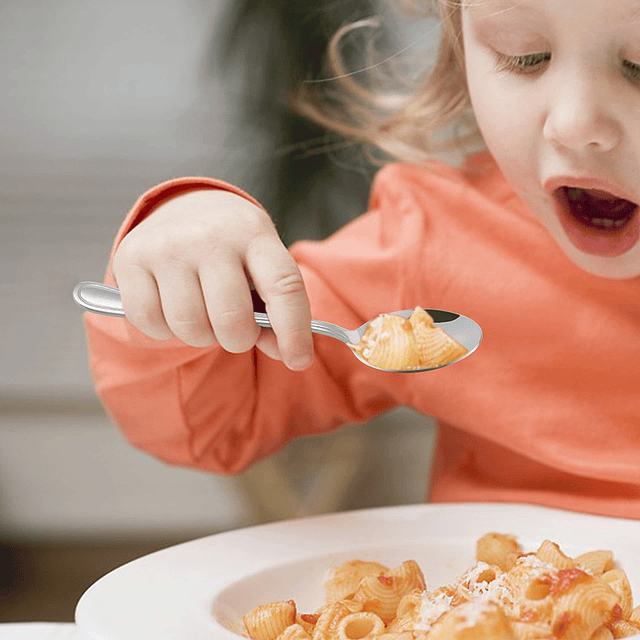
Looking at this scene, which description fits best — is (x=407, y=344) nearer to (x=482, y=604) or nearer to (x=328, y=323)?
(x=328, y=323)

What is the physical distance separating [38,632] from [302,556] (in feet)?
0.52

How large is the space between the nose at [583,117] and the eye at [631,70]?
2 centimetres

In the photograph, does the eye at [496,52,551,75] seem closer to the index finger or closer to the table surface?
the index finger

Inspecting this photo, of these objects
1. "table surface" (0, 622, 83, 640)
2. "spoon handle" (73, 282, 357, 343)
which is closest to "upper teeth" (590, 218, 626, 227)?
"spoon handle" (73, 282, 357, 343)

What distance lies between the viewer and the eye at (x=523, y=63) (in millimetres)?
554

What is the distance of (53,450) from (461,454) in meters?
0.65

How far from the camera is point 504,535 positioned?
580mm

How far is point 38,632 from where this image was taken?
0.54 m

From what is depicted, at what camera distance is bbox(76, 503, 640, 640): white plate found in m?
0.47

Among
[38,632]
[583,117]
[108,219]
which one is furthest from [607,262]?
[108,219]

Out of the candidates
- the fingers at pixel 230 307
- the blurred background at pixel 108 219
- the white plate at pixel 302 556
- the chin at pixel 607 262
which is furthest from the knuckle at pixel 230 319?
the blurred background at pixel 108 219

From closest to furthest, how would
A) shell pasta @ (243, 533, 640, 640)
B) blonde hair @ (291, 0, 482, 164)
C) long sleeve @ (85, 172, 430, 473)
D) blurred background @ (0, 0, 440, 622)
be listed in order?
shell pasta @ (243, 533, 640, 640) → long sleeve @ (85, 172, 430, 473) → blonde hair @ (291, 0, 482, 164) → blurred background @ (0, 0, 440, 622)

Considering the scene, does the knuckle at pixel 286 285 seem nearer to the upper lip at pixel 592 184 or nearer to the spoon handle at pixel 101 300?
the spoon handle at pixel 101 300

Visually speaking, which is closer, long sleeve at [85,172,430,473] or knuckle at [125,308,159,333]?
knuckle at [125,308,159,333]
